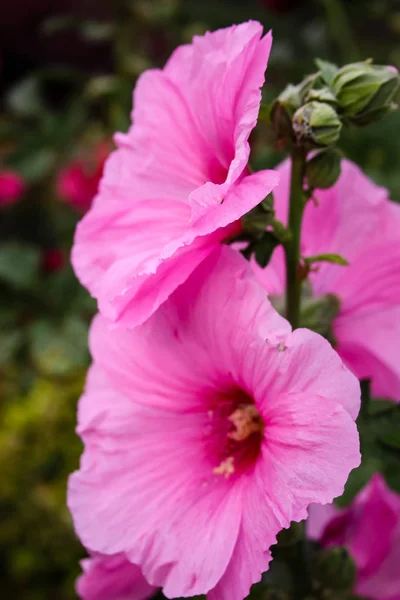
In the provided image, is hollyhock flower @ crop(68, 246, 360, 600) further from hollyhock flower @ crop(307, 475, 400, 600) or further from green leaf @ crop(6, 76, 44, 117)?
green leaf @ crop(6, 76, 44, 117)

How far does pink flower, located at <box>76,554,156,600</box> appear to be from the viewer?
56 centimetres

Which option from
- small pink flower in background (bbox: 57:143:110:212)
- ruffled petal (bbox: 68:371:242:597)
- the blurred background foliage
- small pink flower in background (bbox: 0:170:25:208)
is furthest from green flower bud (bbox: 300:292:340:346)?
small pink flower in background (bbox: 0:170:25:208)

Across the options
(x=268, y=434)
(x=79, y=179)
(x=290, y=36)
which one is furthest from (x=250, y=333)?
(x=290, y=36)

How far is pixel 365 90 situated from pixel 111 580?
1.34ft

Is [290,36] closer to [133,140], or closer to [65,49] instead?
[133,140]

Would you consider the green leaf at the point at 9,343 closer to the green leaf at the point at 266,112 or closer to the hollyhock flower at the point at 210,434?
the hollyhock flower at the point at 210,434

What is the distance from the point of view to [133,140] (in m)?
0.53

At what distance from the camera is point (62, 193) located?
1.65 m

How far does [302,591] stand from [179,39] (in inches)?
47.4

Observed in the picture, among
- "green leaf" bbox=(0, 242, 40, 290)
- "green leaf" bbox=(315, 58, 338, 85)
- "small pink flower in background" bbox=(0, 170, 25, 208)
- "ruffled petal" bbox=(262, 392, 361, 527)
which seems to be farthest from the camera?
"small pink flower in background" bbox=(0, 170, 25, 208)

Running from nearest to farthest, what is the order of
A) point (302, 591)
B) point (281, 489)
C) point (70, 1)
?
point (281, 489)
point (302, 591)
point (70, 1)

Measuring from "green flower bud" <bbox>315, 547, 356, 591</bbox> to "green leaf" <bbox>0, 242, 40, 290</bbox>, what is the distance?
747mm

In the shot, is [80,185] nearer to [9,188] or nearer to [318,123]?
[9,188]

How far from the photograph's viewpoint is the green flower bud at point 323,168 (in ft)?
1.61
